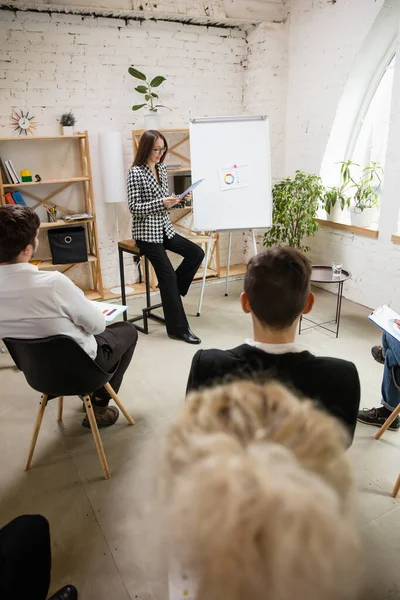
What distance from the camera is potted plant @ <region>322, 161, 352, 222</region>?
13.1 ft

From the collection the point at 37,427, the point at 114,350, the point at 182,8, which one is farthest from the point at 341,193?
the point at 37,427

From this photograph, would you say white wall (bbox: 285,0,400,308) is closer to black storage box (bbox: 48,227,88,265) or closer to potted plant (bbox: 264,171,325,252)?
potted plant (bbox: 264,171,325,252)

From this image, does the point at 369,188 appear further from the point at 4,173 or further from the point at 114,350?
the point at 4,173

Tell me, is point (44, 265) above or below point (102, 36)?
below

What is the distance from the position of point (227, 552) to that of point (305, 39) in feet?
15.4

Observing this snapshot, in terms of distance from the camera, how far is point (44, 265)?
4.02m

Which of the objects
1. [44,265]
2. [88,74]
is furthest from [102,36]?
[44,265]

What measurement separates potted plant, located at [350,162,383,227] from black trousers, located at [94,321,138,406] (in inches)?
97.2

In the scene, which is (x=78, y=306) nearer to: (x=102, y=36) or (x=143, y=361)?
(x=143, y=361)

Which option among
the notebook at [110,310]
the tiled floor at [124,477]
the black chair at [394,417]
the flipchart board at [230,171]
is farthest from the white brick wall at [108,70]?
the black chair at [394,417]

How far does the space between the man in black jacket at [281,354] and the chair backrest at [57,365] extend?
71 cm

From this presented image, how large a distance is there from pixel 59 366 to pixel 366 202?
124 inches

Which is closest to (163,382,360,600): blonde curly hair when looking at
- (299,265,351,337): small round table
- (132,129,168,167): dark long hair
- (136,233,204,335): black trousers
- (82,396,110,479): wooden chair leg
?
(82,396,110,479): wooden chair leg

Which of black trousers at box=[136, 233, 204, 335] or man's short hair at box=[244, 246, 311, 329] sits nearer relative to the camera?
man's short hair at box=[244, 246, 311, 329]
